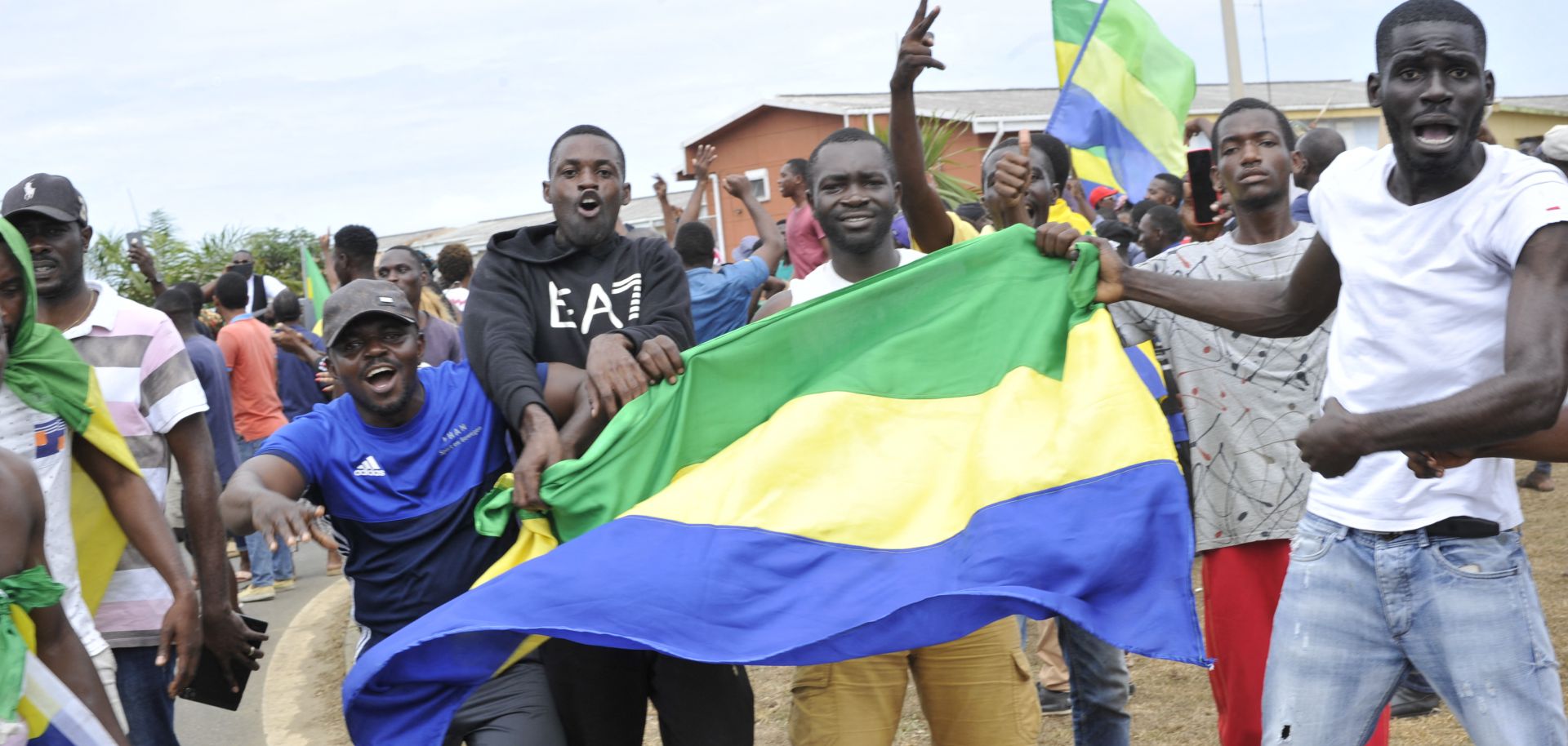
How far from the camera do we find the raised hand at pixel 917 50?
4.73 m

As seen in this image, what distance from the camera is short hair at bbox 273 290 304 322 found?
41.1ft

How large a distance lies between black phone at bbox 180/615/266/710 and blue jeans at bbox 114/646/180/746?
3.0 inches

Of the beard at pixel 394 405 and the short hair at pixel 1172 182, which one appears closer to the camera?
the beard at pixel 394 405

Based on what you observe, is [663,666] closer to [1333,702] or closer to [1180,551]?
[1180,551]

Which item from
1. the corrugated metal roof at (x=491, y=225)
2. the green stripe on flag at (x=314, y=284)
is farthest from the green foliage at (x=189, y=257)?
the green stripe on flag at (x=314, y=284)

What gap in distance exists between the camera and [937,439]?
4.39 metres

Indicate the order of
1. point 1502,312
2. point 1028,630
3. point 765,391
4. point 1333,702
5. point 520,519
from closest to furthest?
point 1502,312 < point 1333,702 < point 520,519 < point 765,391 < point 1028,630

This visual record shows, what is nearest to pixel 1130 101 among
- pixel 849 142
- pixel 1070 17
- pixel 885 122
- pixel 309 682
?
pixel 1070 17

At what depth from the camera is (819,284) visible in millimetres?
4758

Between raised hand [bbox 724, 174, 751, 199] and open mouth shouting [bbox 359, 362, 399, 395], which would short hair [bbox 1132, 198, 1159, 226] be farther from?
open mouth shouting [bbox 359, 362, 399, 395]

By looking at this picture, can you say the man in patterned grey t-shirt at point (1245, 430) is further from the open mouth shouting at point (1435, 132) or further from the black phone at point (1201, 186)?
the open mouth shouting at point (1435, 132)

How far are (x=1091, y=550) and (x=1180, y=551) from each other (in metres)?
0.23

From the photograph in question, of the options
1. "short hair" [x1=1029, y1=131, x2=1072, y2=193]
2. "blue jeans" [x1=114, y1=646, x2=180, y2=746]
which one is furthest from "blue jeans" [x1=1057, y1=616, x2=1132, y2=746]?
"blue jeans" [x1=114, y1=646, x2=180, y2=746]

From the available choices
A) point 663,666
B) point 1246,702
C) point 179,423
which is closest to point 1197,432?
point 1246,702
